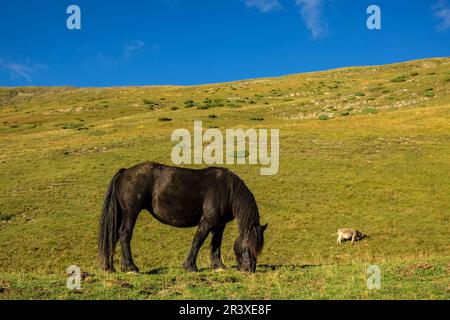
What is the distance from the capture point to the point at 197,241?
503 inches

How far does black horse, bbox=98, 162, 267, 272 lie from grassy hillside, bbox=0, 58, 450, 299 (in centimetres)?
128

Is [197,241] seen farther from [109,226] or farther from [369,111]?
[369,111]

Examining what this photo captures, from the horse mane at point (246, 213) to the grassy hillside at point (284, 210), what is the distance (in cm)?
92

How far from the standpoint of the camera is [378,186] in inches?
1264

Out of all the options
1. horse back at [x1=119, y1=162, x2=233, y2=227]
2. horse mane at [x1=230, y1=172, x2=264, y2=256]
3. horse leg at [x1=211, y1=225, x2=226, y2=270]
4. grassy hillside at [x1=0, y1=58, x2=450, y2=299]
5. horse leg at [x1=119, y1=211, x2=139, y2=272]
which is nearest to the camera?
grassy hillside at [x1=0, y1=58, x2=450, y2=299]

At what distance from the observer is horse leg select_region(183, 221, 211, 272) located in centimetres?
1266

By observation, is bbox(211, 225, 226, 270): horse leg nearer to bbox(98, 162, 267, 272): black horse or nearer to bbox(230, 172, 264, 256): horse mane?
bbox(98, 162, 267, 272): black horse

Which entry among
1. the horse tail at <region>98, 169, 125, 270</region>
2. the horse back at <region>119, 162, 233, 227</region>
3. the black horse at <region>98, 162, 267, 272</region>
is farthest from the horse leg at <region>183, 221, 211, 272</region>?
the horse tail at <region>98, 169, 125, 270</region>

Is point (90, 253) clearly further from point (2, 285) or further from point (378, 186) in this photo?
point (378, 186)

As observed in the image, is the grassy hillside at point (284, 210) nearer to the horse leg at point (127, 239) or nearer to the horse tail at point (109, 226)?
the horse leg at point (127, 239)

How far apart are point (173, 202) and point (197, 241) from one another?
1.28 metres

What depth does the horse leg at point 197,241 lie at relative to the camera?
12.7 meters

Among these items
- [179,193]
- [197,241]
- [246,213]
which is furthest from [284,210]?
[179,193]

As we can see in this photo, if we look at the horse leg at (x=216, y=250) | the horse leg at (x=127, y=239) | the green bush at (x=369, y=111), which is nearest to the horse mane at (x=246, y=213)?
the horse leg at (x=216, y=250)
